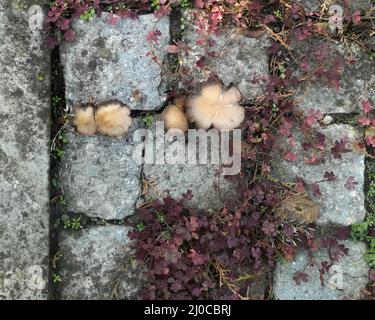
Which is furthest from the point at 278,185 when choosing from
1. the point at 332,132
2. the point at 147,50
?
the point at 147,50

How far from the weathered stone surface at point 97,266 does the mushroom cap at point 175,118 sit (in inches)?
32.3

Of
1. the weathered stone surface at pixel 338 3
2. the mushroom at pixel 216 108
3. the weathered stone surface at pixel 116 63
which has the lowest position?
the mushroom at pixel 216 108

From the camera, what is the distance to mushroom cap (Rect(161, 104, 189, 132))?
3.80m

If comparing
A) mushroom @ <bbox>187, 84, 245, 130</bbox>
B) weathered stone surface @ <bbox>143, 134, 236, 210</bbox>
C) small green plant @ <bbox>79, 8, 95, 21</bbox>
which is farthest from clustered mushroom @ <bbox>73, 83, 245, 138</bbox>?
small green plant @ <bbox>79, 8, 95, 21</bbox>

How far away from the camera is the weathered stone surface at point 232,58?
3.87 metres

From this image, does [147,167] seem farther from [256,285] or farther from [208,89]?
Answer: [256,285]

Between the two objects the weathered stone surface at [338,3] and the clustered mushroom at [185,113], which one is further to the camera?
the weathered stone surface at [338,3]

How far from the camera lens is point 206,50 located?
153 inches

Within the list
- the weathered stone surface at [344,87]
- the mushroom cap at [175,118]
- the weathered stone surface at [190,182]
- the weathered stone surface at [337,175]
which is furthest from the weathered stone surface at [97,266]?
the weathered stone surface at [344,87]

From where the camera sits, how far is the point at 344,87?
3916 mm

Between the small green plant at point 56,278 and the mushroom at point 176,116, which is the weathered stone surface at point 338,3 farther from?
the small green plant at point 56,278

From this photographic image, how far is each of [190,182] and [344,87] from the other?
4.35ft

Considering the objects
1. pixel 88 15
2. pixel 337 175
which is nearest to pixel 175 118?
pixel 88 15
